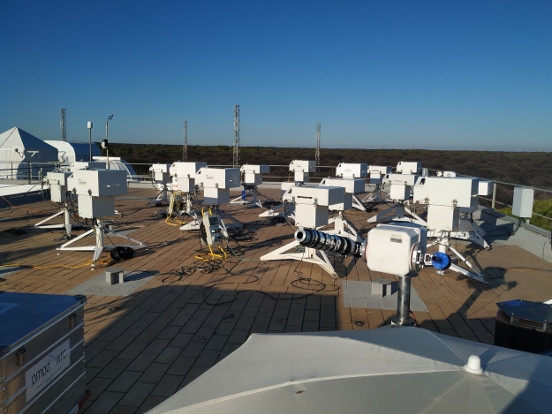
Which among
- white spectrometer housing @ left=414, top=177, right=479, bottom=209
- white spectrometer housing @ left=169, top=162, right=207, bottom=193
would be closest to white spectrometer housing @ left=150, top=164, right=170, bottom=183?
white spectrometer housing @ left=169, top=162, right=207, bottom=193

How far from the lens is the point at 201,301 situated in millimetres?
5445

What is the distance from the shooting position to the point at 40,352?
259cm

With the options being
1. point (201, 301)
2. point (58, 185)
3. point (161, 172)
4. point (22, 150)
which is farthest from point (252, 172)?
point (22, 150)

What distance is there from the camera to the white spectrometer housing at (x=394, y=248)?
299cm

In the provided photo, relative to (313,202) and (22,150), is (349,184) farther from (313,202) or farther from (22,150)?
(22,150)

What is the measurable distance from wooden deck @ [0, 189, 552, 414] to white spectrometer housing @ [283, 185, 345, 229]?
85 centimetres

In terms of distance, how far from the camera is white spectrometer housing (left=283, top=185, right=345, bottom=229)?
6.32 meters

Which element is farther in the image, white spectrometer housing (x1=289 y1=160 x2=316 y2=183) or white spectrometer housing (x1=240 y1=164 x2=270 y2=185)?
white spectrometer housing (x1=289 y1=160 x2=316 y2=183)

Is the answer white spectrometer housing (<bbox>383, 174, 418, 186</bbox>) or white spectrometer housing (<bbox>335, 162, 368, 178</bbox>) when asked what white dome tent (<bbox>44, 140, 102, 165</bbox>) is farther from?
white spectrometer housing (<bbox>383, 174, 418, 186</bbox>)

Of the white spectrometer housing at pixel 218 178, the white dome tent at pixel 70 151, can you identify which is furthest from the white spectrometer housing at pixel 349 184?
the white dome tent at pixel 70 151

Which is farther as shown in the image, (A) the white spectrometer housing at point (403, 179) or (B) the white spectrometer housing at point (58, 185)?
(A) the white spectrometer housing at point (403, 179)

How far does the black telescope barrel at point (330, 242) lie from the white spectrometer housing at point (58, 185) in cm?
605

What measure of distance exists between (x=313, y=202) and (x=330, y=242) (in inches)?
71.1

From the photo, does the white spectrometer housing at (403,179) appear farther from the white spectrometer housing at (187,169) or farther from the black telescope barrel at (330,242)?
the black telescope barrel at (330,242)
